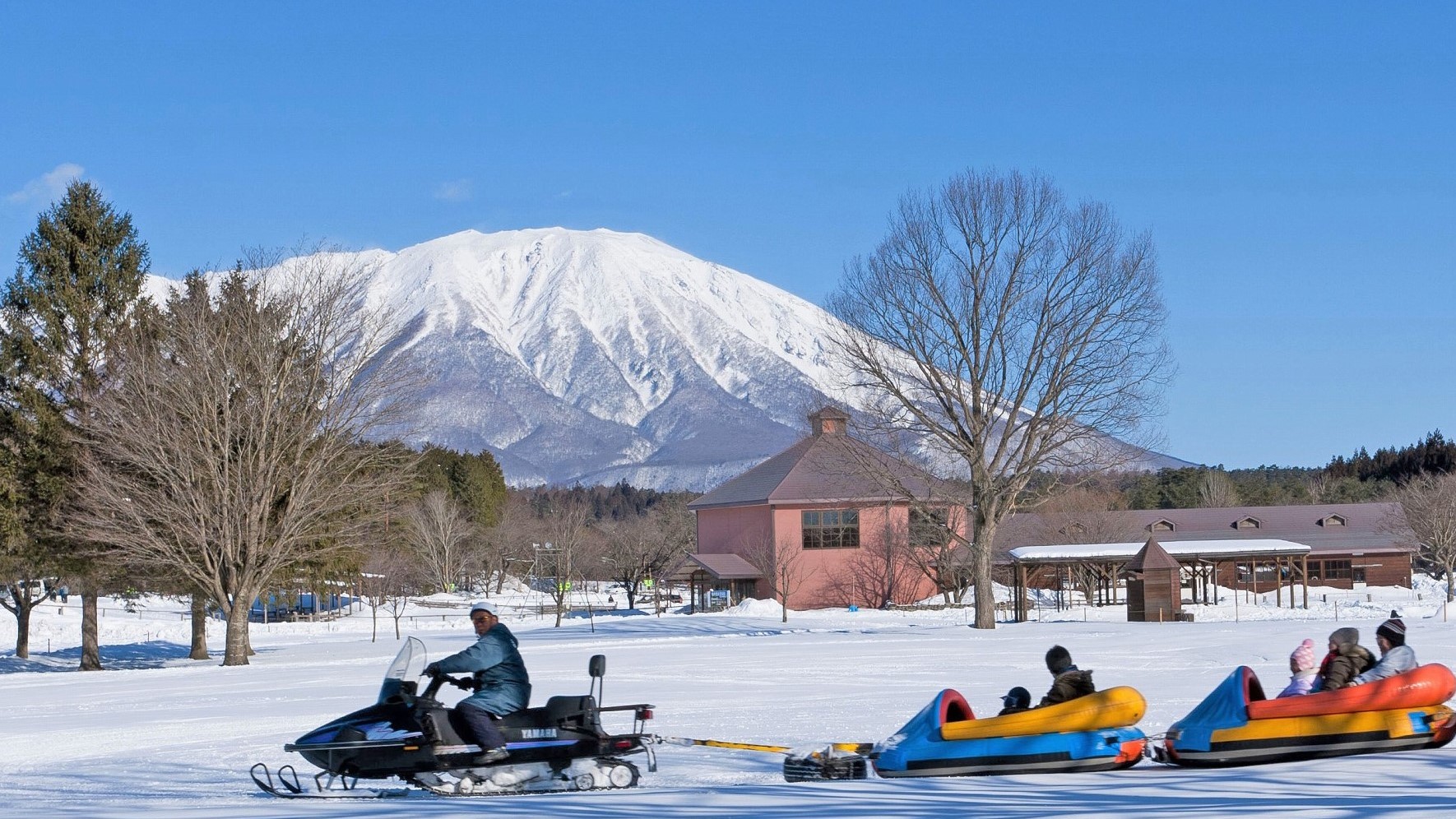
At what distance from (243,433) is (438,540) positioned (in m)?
51.5

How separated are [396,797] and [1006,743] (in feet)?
15.1

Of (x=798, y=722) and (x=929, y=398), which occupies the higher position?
(x=929, y=398)

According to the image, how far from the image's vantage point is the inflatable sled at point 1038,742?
1055 centimetres

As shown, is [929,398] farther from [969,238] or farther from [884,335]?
[969,238]

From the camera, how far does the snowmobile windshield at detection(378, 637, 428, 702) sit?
10.8 metres

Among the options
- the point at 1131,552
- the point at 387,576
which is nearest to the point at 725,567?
the point at 387,576

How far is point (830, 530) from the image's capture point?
217 ft

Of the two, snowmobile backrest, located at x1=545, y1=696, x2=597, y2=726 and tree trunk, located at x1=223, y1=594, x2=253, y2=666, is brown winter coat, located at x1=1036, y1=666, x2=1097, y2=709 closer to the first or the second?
snowmobile backrest, located at x1=545, y1=696, x2=597, y2=726

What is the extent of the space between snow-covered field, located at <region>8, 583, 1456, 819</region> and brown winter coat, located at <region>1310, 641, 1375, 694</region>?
67cm

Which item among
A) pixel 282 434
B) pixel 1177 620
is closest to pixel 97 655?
pixel 282 434

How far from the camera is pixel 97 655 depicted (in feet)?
120

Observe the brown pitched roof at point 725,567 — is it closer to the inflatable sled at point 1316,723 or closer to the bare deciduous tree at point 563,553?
the bare deciduous tree at point 563,553

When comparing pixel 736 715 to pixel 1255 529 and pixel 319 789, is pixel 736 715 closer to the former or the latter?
pixel 319 789

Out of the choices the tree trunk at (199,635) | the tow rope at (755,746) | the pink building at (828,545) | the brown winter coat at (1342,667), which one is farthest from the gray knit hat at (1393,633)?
the pink building at (828,545)
